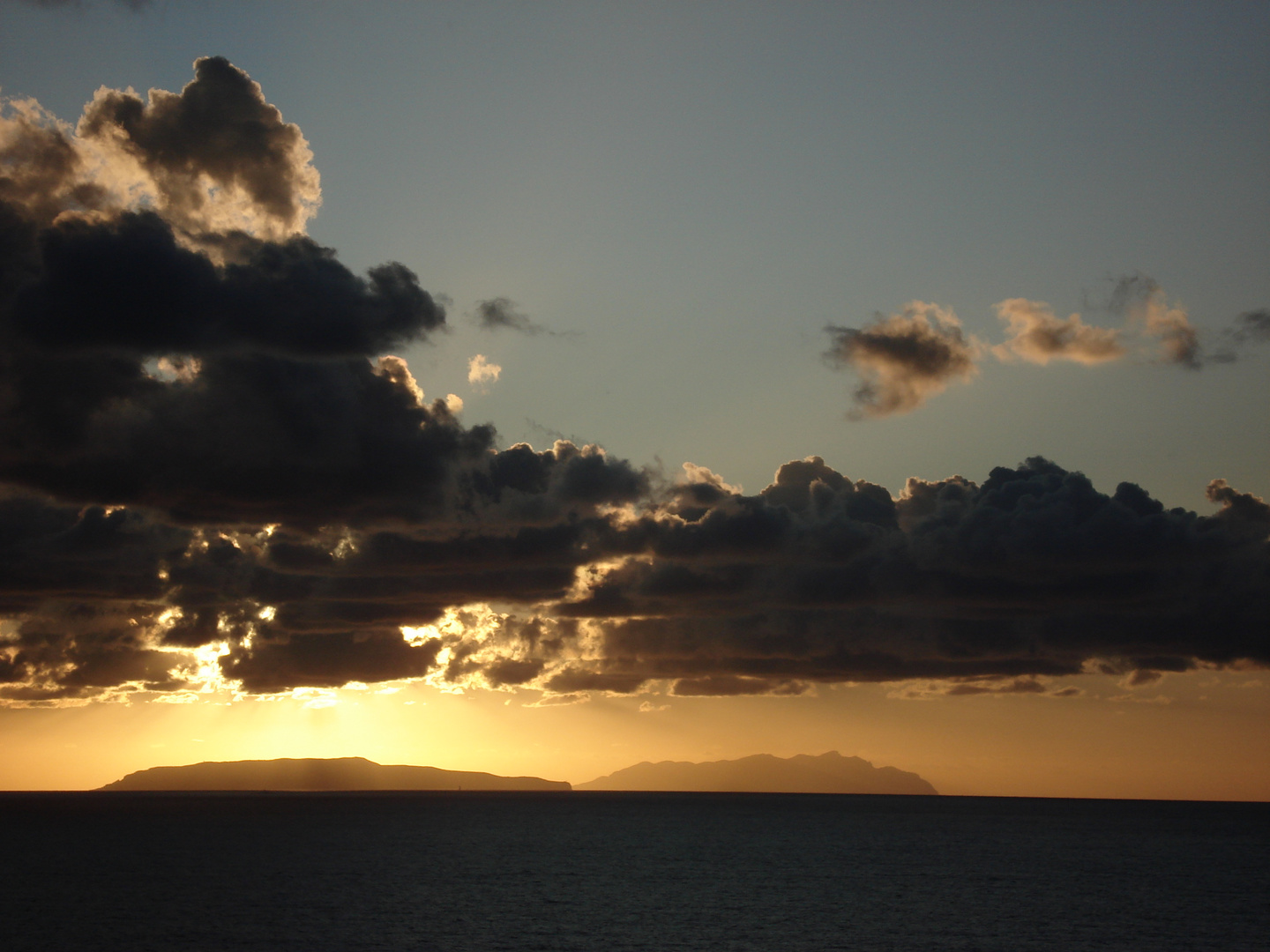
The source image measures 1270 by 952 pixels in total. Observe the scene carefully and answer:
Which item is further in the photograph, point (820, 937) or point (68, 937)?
point (820, 937)

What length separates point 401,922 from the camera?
120m

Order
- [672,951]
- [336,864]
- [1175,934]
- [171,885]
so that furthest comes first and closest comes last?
[336,864] < [171,885] < [1175,934] < [672,951]

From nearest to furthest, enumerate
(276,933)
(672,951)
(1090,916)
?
(672,951) < (276,933) < (1090,916)

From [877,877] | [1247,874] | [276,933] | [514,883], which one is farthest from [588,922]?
[1247,874]

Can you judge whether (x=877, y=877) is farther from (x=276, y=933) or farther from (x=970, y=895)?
(x=276, y=933)

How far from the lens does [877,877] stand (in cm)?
17825

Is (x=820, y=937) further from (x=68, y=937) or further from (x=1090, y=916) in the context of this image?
(x=68, y=937)

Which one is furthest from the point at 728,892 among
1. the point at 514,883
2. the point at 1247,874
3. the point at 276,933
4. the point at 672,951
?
the point at 1247,874

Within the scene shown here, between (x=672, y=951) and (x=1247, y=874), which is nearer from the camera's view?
A: (x=672, y=951)

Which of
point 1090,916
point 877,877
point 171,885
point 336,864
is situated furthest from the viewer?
point 336,864

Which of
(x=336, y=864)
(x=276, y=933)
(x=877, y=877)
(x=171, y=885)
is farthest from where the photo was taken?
(x=336, y=864)

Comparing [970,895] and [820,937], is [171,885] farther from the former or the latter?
[970,895]

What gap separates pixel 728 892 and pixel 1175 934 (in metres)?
56.8

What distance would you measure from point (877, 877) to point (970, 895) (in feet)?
83.5
